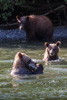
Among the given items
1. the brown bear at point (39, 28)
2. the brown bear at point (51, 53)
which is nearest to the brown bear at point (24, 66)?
the brown bear at point (51, 53)

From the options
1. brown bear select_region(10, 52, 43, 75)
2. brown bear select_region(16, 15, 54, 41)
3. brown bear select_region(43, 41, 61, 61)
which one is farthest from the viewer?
brown bear select_region(16, 15, 54, 41)

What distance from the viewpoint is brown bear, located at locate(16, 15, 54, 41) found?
19156 mm

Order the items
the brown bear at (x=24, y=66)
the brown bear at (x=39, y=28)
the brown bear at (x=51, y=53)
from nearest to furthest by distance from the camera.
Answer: the brown bear at (x=24, y=66) → the brown bear at (x=51, y=53) → the brown bear at (x=39, y=28)

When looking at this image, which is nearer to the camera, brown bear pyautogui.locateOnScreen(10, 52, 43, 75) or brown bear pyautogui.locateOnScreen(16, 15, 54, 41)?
brown bear pyautogui.locateOnScreen(10, 52, 43, 75)

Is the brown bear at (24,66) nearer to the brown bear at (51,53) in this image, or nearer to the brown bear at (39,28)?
the brown bear at (51,53)

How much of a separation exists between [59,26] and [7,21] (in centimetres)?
280

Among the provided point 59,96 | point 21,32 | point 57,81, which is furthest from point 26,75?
point 21,32

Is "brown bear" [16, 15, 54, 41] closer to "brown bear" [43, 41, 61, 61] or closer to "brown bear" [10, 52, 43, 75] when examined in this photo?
"brown bear" [43, 41, 61, 61]

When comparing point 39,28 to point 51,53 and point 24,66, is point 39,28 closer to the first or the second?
point 51,53

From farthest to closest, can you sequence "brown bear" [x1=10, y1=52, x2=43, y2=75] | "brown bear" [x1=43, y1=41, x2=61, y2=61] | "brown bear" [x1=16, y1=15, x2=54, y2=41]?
"brown bear" [x1=16, y1=15, x2=54, y2=41]
"brown bear" [x1=43, y1=41, x2=61, y2=61]
"brown bear" [x1=10, y1=52, x2=43, y2=75]

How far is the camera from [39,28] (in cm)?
1941

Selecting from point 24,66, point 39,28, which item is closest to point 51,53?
point 24,66

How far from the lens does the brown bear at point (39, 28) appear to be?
754 inches

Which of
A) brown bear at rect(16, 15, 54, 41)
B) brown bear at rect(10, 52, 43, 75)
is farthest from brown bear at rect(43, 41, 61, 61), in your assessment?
brown bear at rect(16, 15, 54, 41)
